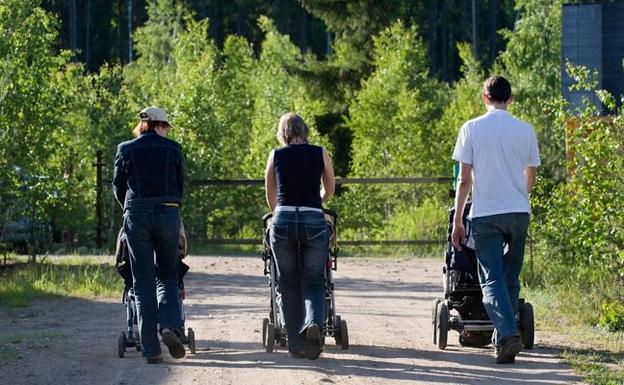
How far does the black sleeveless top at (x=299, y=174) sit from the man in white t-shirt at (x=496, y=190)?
1.10 meters

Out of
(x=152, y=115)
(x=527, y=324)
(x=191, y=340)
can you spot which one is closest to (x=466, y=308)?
(x=527, y=324)

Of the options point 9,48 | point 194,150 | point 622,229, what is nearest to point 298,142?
point 622,229

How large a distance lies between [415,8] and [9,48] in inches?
2645

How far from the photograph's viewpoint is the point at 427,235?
27.7m

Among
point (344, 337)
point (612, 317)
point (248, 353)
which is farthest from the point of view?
point (612, 317)

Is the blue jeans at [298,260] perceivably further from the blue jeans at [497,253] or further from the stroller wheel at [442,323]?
the blue jeans at [497,253]

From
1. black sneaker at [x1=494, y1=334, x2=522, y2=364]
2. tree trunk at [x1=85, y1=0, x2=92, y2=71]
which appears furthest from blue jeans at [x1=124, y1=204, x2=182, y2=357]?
tree trunk at [x1=85, y1=0, x2=92, y2=71]

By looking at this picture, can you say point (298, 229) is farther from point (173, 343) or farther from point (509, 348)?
point (509, 348)

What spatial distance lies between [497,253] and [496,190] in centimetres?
48

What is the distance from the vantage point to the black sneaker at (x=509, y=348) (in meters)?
10.3

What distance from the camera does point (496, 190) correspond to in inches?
416

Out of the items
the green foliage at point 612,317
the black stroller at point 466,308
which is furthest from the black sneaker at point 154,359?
the green foliage at point 612,317

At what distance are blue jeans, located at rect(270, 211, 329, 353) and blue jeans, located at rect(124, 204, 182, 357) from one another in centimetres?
81

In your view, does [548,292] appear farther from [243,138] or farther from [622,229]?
[243,138]
